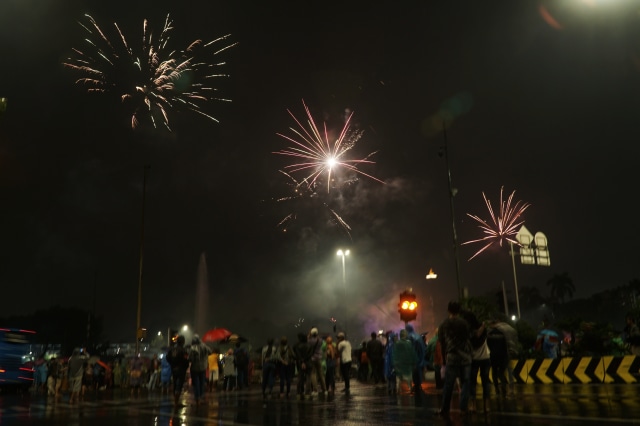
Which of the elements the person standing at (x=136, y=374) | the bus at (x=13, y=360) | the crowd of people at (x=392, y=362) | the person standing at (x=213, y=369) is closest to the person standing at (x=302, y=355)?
the crowd of people at (x=392, y=362)

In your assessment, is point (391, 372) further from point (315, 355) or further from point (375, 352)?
point (375, 352)

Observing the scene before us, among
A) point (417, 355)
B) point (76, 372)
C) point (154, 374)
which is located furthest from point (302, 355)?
point (154, 374)

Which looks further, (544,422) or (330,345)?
(330,345)

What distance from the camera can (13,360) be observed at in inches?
1064

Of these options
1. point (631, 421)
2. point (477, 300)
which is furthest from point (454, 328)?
point (477, 300)

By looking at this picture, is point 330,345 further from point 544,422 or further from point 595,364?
point 544,422

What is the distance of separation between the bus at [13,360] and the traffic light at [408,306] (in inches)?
755

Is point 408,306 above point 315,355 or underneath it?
above

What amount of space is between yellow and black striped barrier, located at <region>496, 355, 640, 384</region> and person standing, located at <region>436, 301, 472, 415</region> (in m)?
7.56

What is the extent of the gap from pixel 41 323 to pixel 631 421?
356 ft

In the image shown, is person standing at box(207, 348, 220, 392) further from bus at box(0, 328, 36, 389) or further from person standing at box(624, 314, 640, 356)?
person standing at box(624, 314, 640, 356)

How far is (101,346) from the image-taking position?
100188 mm

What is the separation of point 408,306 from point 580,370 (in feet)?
15.8

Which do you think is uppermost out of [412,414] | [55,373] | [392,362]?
[392,362]
